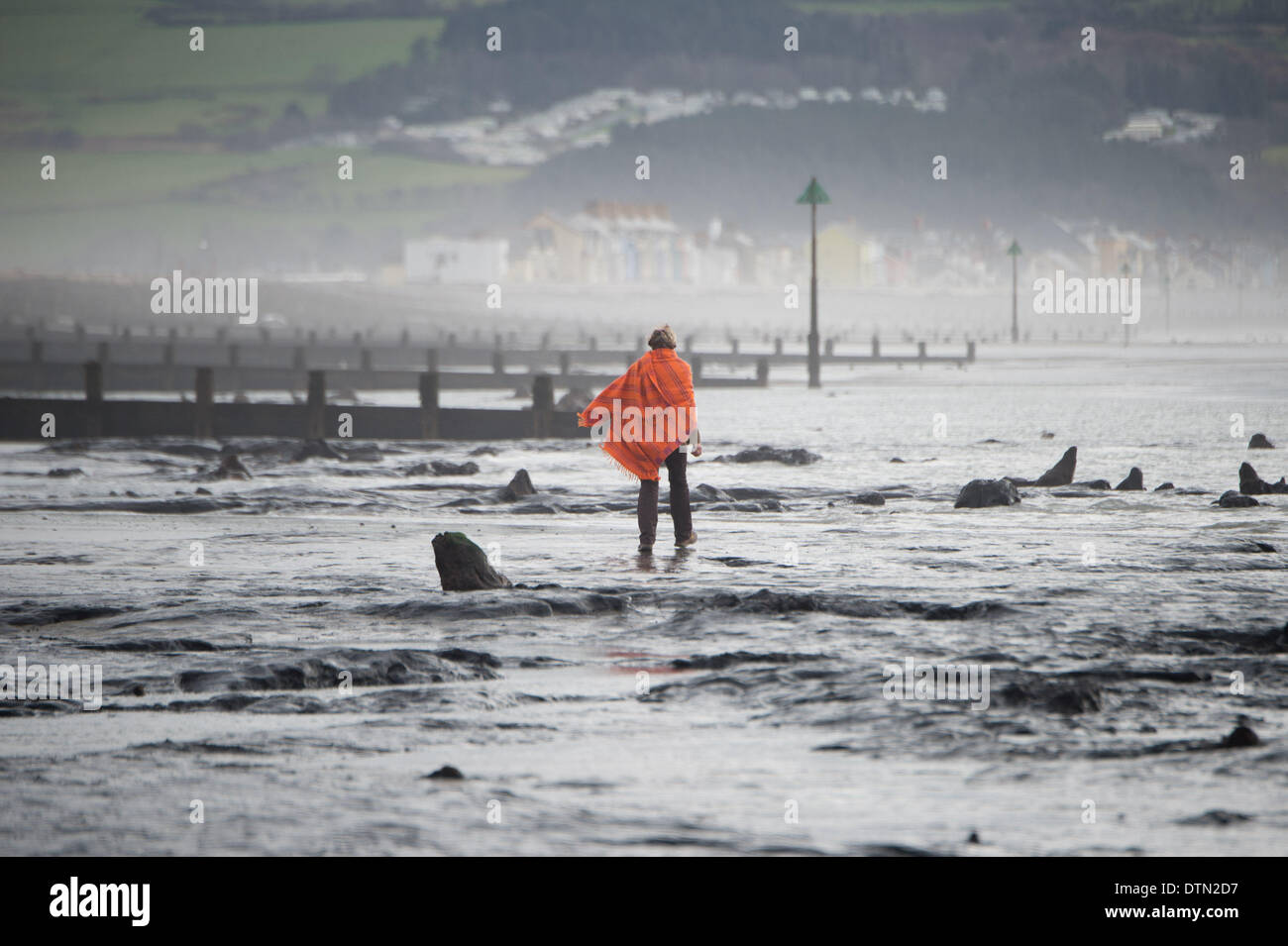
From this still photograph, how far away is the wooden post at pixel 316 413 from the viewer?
27906 mm

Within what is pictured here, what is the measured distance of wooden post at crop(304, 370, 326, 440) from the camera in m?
27.9

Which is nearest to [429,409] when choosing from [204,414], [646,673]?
[204,414]

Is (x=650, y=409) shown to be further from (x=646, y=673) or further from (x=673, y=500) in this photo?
(x=646, y=673)

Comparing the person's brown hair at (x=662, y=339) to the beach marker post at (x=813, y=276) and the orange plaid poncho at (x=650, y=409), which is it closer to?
the orange plaid poncho at (x=650, y=409)

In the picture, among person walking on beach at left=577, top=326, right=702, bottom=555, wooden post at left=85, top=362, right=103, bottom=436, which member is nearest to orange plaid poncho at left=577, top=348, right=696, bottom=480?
person walking on beach at left=577, top=326, right=702, bottom=555

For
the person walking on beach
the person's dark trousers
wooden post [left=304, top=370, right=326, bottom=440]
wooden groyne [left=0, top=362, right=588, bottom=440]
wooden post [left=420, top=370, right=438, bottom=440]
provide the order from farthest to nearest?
1. wooden groyne [left=0, top=362, right=588, bottom=440]
2. wooden post [left=420, top=370, right=438, bottom=440]
3. wooden post [left=304, top=370, right=326, bottom=440]
4. the person's dark trousers
5. the person walking on beach

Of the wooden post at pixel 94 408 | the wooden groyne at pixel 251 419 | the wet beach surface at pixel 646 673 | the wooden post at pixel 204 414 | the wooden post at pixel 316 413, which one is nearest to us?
A: the wet beach surface at pixel 646 673

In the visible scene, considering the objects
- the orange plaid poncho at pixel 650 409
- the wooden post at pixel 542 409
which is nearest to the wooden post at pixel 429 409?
the wooden post at pixel 542 409

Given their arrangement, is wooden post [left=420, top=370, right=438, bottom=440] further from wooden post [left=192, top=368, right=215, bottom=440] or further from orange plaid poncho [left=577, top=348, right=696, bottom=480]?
orange plaid poncho [left=577, top=348, right=696, bottom=480]

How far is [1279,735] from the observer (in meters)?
7.27

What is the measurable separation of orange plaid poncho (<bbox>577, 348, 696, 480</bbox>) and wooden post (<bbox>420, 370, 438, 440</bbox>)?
49.7ft

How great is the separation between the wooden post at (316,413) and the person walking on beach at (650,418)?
14447 mm

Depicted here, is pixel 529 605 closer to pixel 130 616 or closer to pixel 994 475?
pixel 130 616
